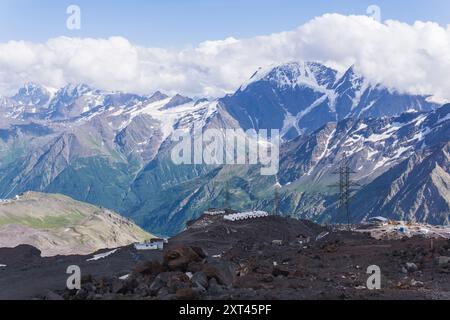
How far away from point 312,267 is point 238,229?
5181cm

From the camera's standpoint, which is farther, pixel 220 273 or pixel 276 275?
pixel 276 275

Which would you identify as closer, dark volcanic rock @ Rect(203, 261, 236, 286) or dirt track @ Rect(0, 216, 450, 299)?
dirt track @ Rect(0, 216, 450, 299)

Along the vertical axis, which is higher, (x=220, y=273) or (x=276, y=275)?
(x=220, y=273)

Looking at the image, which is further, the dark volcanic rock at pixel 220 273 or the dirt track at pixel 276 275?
the dark volcanic rock at pixel 220 273

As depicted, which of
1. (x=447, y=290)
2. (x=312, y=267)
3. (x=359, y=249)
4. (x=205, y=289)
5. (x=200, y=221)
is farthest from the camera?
(x=200, y=221)
